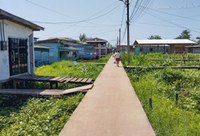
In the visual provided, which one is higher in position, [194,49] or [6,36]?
[194,49]

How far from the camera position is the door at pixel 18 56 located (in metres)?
12.9

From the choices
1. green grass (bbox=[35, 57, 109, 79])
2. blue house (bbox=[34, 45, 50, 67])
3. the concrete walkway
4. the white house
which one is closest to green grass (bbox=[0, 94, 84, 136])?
the concrete walkway

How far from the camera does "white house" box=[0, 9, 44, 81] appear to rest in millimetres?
11726

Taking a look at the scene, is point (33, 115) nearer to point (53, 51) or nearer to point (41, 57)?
point (41, 57)

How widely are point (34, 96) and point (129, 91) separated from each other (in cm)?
385

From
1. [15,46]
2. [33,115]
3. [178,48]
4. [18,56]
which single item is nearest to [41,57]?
[18,56]

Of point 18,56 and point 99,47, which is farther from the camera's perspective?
point 99,47

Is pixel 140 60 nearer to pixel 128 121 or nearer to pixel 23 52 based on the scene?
pixel 23 52

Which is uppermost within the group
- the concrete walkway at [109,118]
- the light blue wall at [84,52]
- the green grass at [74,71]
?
the light blue wall at [84,52]

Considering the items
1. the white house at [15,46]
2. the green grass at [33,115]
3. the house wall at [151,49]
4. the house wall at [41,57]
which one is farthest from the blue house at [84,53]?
the green grass at [33,115]

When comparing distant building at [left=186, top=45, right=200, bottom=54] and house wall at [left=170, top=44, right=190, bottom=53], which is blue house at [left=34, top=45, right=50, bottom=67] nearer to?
house wall at [left=170, top=44, right=190, bottom=53]

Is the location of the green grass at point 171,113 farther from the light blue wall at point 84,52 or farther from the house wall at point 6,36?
the light blue wall at point 84,52

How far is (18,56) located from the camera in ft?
45.4

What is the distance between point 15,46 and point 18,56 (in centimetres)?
70
